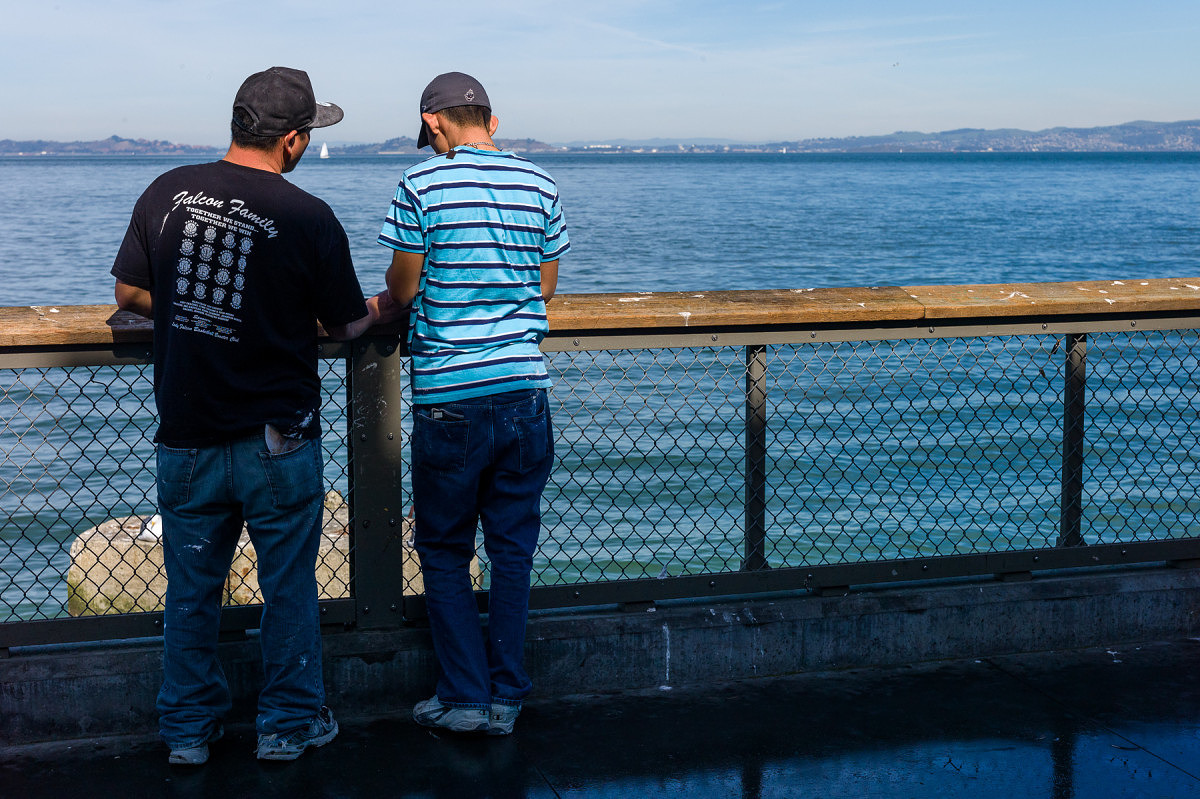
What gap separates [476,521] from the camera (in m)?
3.42

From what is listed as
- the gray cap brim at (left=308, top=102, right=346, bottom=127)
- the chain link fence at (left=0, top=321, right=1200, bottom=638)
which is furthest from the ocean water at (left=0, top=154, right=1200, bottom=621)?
the gray cap brim at (left=308, top=102, right=346, bottom=127)

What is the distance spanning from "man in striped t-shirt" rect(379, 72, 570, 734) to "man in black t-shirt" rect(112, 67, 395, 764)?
230mm

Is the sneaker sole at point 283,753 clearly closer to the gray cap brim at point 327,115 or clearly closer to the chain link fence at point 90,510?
the chain link fence at point 90,510

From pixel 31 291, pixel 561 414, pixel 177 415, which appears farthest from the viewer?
pixel 31 291

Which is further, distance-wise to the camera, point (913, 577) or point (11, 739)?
point (913, 577)

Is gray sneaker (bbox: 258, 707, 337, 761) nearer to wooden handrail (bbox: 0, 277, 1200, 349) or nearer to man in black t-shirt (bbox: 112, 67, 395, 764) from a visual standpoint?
man in black t-shirt (bbox: 112, 67, 395, 764)

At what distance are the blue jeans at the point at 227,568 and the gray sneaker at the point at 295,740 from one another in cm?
2

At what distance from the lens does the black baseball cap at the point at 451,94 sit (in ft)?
10.4

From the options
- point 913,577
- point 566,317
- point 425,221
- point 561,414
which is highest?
point 425,221

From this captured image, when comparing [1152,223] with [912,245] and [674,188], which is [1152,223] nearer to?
[912,245]

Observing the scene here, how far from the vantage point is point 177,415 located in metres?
2.96

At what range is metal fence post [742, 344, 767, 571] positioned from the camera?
3.82 metres

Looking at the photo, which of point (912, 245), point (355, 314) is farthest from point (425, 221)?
point (912, 245)

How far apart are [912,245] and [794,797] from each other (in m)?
43.7
